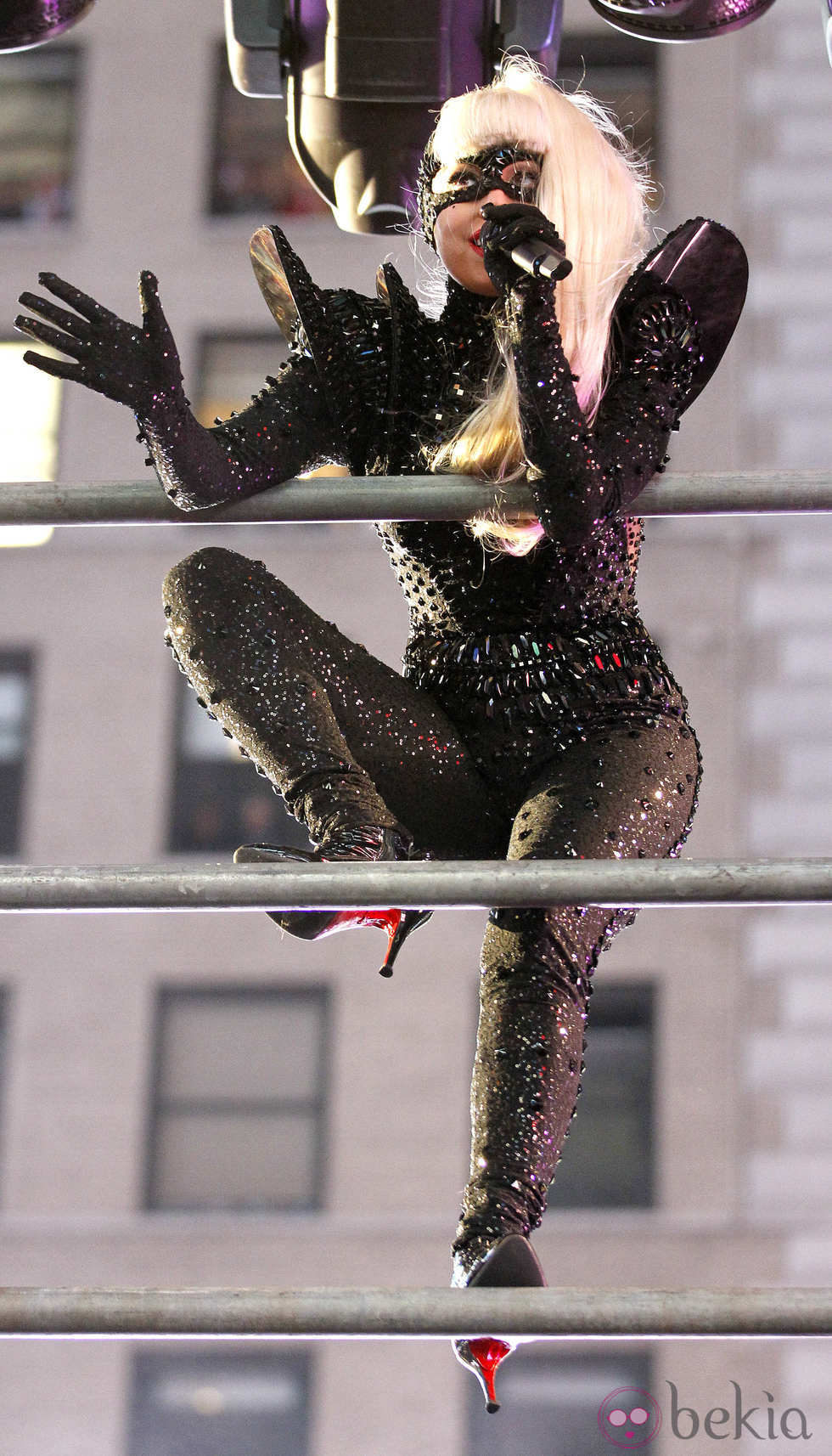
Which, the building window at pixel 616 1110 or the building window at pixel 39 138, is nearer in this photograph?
the building window at pixel 616 1110

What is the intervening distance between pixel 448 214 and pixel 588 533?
0.43 metres

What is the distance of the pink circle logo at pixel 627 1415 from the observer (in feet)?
31.3

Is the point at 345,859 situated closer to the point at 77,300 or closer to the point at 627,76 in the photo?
the point at 77,300

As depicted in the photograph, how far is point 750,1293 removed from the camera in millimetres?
1242

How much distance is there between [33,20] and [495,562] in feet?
2.94

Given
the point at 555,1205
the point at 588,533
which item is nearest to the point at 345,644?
the point at 588,533

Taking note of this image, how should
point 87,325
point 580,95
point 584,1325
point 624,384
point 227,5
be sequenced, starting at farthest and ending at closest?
point 227,5, point 580,95, point 624,384, point 87,325, point 584,1325

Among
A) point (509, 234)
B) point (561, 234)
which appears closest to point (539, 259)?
point (509, 234)

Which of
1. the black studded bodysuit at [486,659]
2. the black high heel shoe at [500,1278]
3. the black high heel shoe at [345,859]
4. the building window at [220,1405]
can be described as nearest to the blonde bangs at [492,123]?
the black studded bodysuit at [486,659]

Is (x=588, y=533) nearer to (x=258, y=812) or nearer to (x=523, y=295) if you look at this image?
(x=523, y=295)

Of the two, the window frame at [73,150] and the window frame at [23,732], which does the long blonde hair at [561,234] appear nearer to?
the window frame at [23,732]

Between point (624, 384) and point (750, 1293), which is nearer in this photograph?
point (750, 1293)

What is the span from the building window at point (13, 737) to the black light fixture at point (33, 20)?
8617mm

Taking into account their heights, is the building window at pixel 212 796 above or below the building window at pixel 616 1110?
above
